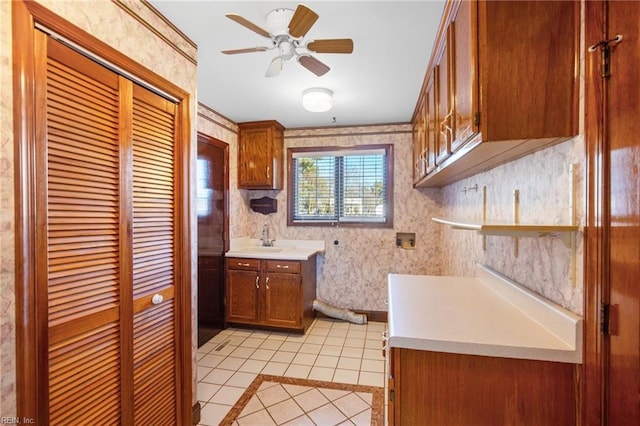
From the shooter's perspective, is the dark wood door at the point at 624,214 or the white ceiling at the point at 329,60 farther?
the white ceiling at the point at 329,60

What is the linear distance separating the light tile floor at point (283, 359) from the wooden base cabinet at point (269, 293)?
0.50ft

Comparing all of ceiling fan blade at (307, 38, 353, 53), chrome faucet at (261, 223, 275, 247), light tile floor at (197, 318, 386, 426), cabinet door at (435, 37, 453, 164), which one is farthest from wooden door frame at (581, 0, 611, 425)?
chrome faucet at (261, 223, 275, 247)

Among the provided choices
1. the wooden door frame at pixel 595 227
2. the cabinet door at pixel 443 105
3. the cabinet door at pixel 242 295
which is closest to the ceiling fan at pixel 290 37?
the cabinet door at pixel 443 105

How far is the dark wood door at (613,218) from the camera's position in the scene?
81 cm

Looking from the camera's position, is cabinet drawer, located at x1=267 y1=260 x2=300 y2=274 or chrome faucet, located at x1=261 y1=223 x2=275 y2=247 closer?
cabinet drawer, located at x1=267 y1=260 x2=300 y2=274

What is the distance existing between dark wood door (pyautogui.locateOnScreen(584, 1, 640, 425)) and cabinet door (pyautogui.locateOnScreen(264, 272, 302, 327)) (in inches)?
103

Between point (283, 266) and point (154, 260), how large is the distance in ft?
5.91

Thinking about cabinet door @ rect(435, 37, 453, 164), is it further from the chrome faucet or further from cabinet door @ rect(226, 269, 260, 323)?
the chrome faucet

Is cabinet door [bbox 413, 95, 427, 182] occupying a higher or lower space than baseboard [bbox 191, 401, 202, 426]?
higher

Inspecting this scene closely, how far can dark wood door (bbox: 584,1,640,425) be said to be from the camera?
0.81 m

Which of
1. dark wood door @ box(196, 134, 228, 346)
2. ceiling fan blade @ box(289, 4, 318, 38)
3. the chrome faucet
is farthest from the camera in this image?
the chrome faucet

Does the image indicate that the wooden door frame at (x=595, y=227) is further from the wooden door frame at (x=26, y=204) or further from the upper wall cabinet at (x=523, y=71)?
the wooden door frame at (x=26, y=204)

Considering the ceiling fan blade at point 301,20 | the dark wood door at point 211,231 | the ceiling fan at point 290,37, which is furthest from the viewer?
the dark wood door at point 211,231

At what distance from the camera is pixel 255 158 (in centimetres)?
371
